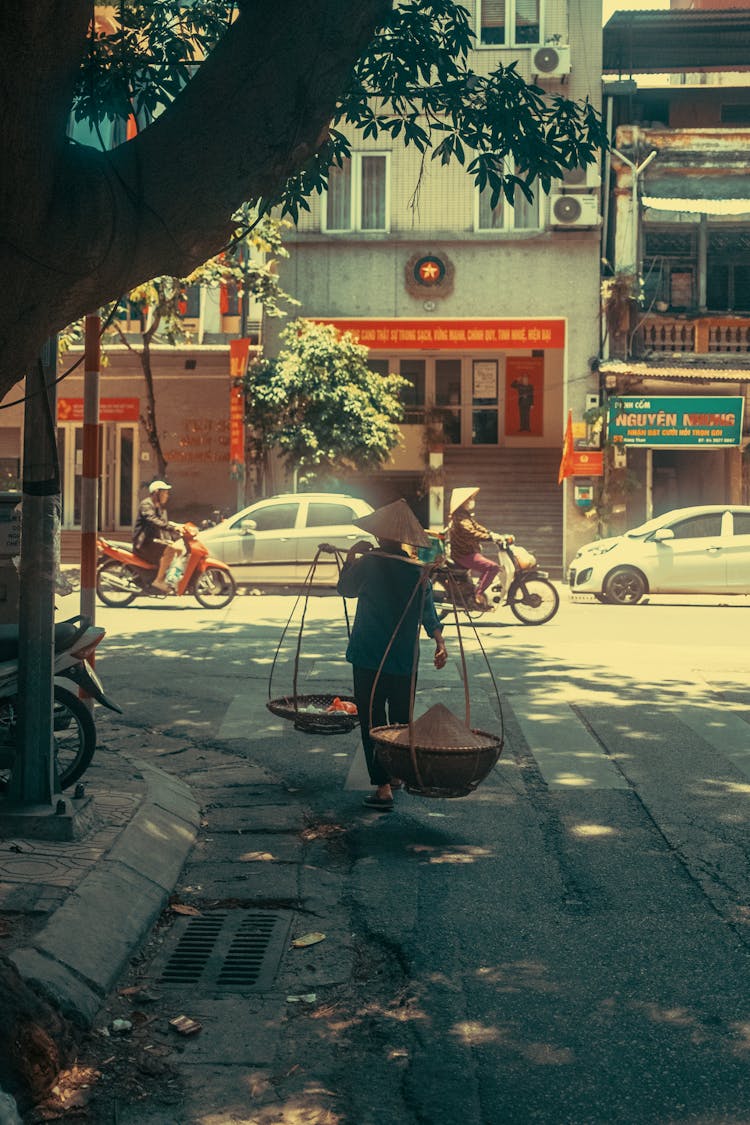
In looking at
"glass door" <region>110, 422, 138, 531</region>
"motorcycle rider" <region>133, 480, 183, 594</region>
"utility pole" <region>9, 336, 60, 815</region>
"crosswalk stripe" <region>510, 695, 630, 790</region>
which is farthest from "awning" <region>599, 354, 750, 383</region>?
"utility pole" <region>9, 336, 60, 815</region>

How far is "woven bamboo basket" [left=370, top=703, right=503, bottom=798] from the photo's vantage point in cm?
611

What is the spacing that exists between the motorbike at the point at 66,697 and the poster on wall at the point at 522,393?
92.4 ft

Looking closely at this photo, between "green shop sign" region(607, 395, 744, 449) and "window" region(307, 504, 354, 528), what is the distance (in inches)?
327

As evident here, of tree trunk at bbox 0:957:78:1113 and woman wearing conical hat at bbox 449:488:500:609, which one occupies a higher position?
woman wearing conical hat at bbox 449:488:500:609

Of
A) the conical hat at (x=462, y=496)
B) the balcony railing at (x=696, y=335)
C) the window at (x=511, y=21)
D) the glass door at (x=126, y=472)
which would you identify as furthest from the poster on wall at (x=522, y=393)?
the conical hat at (x=462, y=496)

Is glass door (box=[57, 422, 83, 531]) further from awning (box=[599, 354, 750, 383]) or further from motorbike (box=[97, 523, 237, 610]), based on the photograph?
motorbike (box=[97, 523, 237, 610])

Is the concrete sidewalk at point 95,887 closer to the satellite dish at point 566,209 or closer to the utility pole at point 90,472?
the utility pole at point 90,472

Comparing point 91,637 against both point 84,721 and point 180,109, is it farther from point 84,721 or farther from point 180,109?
point 180,109

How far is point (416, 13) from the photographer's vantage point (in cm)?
924

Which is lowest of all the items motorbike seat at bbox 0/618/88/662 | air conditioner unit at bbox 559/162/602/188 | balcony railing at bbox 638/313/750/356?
motorbike seat at bbox 0/618/88/662

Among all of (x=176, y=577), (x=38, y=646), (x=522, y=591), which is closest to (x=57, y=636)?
(x=38, y=646)

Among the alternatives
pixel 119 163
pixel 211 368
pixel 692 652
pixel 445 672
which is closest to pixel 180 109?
pixel 119 163

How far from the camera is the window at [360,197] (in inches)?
1143

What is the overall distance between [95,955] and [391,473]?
27261mm
